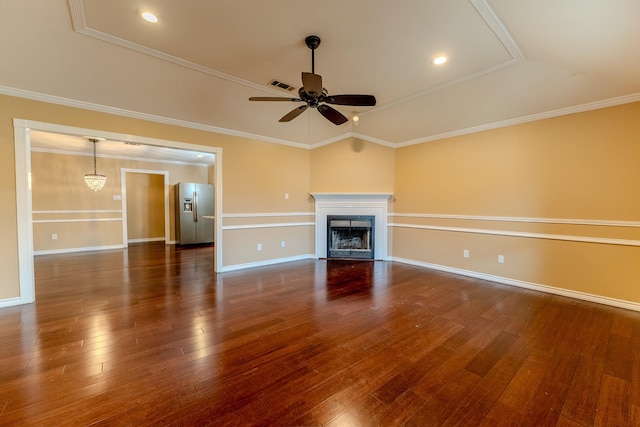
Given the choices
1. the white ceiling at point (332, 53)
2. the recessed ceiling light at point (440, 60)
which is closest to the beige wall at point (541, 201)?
the white ceiling at point (332, 53)

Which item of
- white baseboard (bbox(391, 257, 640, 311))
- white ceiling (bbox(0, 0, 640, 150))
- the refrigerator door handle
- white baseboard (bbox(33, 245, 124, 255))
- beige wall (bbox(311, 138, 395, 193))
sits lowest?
white baseboard (bbox(391, 257, 640, 311))

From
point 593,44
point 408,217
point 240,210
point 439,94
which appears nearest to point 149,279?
point 240,210

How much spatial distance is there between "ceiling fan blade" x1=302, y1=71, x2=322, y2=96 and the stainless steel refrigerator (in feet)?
19.2

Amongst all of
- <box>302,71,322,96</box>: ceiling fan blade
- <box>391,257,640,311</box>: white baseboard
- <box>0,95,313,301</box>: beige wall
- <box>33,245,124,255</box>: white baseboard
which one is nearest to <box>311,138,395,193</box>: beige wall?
<box>0,95,313,301</box>: beige wall

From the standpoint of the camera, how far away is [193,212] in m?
7.36

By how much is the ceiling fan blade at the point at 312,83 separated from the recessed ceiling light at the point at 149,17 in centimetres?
135

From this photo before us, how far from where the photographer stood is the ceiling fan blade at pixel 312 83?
2242 millimetres

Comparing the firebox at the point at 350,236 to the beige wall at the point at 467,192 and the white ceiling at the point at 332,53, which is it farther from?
the white ceiling at the point at 332,53

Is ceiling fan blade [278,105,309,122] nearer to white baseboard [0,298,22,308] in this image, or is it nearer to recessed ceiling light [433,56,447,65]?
recessed ceiling light [433,56,447,65]

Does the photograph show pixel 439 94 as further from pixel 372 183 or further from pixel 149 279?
pixel 149 279

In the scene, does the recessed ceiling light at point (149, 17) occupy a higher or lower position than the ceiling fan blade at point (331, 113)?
higher

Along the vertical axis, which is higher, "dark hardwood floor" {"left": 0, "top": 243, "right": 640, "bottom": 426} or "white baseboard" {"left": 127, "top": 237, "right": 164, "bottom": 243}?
"white baseboard" {"left": 127, "top": 237, "right": 164, "bottom": 243}

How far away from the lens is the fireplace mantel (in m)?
5.48

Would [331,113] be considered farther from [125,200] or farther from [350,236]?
[125,200]
